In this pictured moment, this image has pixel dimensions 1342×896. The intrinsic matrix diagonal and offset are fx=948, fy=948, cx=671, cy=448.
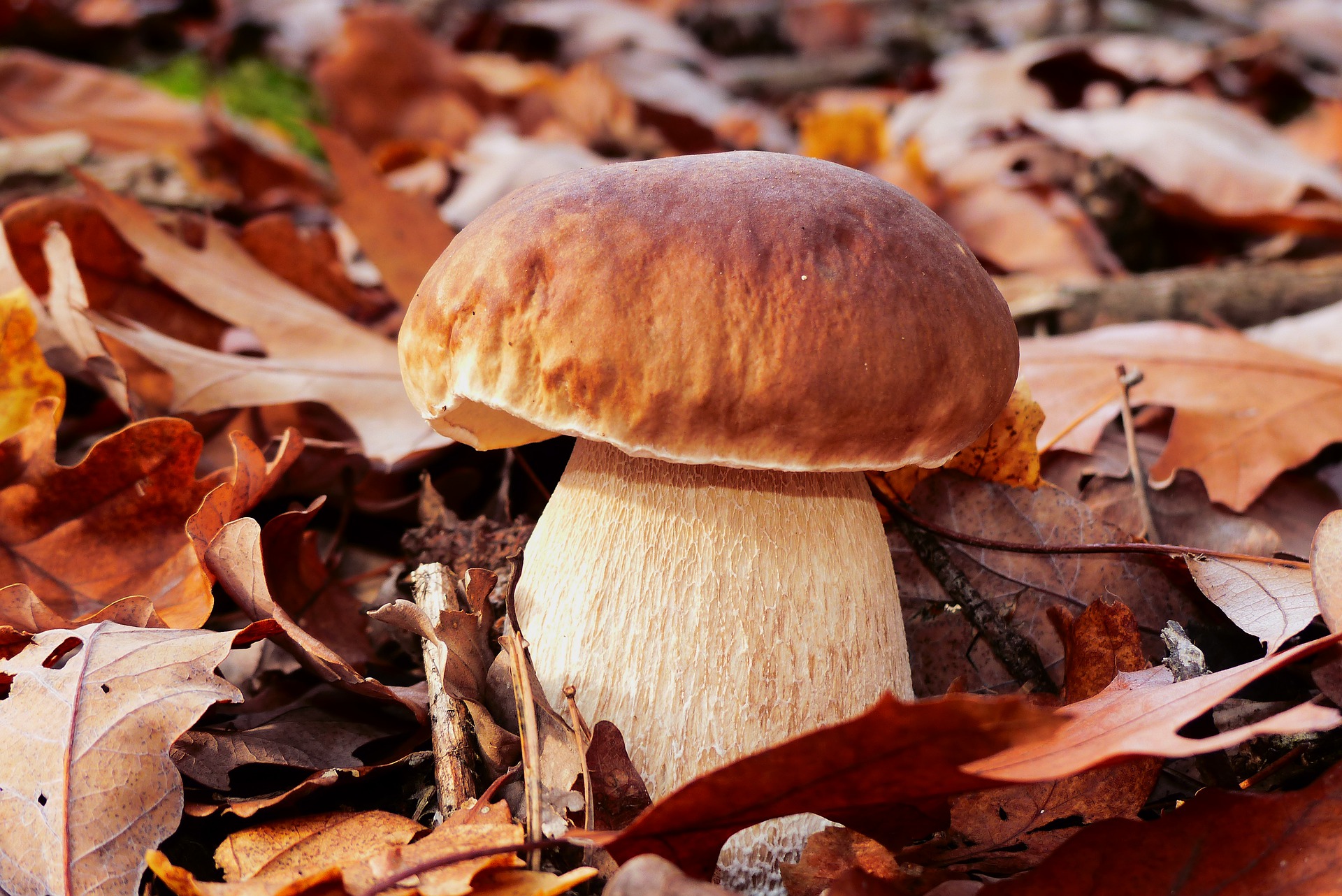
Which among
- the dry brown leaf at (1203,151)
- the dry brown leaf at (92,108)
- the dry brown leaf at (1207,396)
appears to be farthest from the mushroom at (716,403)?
the dry brown leaf at (92,108)

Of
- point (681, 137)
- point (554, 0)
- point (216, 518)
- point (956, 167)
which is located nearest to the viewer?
point (216, 518)

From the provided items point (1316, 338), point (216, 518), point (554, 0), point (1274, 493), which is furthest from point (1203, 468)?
point (554, 0)

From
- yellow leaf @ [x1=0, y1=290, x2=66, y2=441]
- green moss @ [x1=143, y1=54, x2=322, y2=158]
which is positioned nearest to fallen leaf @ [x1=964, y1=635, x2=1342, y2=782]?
yellow leaf @ [x1=0, y1=290, x2=66, y2=441]

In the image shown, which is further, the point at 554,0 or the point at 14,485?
the point at 554,0

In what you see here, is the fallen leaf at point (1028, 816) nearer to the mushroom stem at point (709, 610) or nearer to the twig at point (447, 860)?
the mushroom stem at point (709, 610)

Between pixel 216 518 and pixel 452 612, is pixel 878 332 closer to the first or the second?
pixel 452 612

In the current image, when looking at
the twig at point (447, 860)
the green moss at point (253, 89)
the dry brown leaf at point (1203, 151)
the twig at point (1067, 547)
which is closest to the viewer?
the twig at point (447, 860)

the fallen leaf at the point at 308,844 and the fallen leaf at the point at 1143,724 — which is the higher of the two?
the fallen leaf at the point at 1143,724
